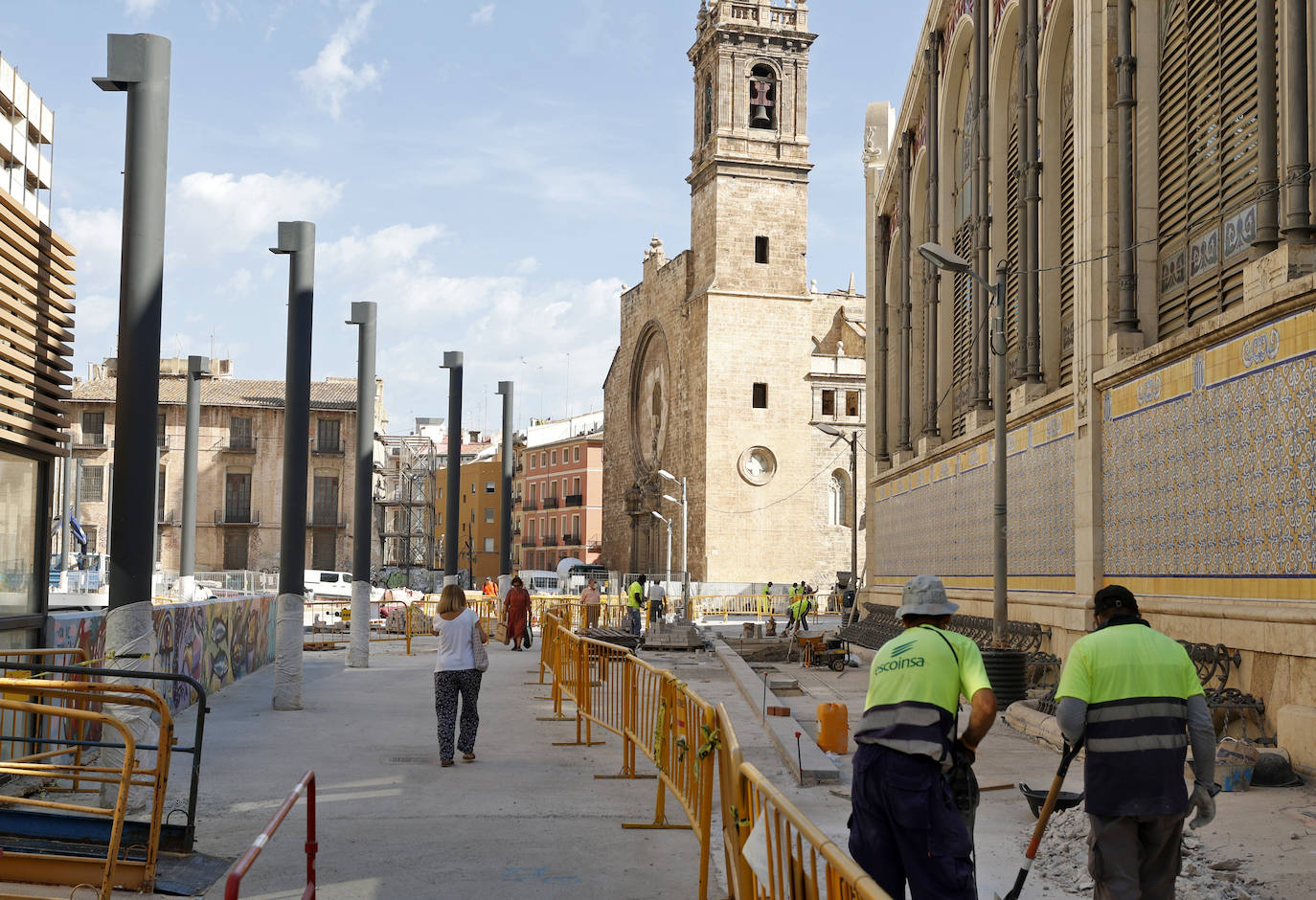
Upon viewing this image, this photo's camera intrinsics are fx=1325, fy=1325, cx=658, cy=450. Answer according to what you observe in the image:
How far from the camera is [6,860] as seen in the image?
19.8ft

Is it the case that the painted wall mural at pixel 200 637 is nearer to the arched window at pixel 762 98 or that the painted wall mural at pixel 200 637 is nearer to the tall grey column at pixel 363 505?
the tall grey column at pixel 363 505

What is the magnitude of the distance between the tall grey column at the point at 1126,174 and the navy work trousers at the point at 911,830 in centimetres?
1082

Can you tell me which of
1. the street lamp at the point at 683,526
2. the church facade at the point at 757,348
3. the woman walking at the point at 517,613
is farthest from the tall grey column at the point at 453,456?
the church facade at the point at 757,348

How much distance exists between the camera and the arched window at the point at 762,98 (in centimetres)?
5984

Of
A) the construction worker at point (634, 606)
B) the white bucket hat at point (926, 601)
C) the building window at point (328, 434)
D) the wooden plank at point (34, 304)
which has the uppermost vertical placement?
the building window at point (328, 434)

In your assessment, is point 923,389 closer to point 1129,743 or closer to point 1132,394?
point 1132,394

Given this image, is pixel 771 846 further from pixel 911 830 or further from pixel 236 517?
pixel 236 517

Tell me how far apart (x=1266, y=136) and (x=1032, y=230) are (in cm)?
710

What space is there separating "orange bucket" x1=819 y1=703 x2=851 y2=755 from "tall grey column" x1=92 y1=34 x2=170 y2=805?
5780 mm

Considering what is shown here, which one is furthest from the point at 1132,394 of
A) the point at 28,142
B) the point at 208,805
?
the point at 28,142

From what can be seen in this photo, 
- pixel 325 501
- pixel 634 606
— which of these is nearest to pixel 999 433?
pixel 634 606

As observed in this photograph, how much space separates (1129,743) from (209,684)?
45.5ft

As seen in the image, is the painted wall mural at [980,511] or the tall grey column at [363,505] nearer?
the painted wall mural at [980,511]

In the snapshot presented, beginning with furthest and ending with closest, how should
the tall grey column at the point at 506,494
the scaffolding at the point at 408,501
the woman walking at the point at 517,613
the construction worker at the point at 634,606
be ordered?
the scaffolding at the point at 408,501 < the tall grey column at the point at 506,494 < the construction worker at the point at 634,606 < the woman walking at the point at 517,613
